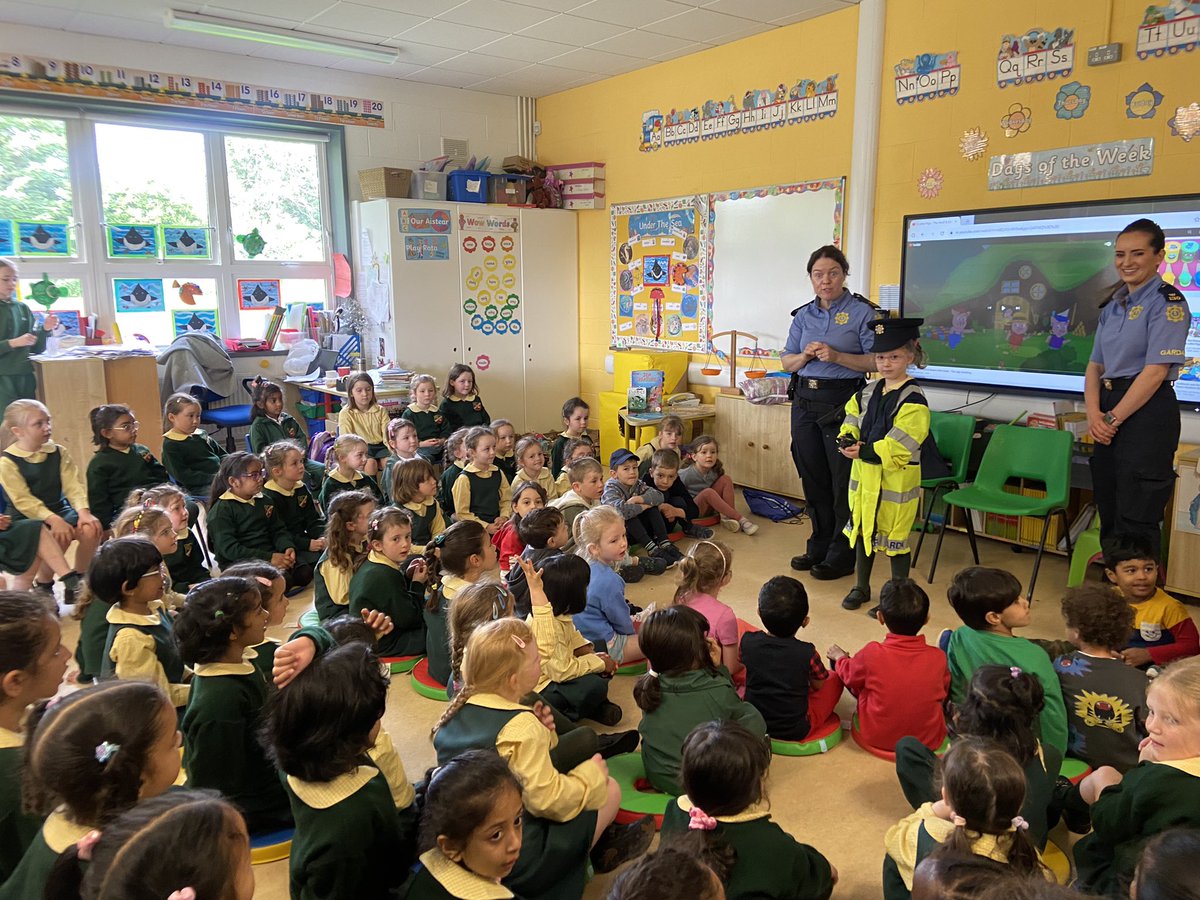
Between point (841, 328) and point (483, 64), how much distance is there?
3.86 meters

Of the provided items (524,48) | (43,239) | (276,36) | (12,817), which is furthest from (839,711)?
(43,239)

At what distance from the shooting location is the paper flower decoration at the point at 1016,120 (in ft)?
14.2

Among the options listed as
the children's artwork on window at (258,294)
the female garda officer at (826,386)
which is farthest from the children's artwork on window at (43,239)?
the female garda officer at (826,386)

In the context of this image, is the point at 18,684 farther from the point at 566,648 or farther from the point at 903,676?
the point at 903,676

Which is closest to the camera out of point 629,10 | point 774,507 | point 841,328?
point 841,328

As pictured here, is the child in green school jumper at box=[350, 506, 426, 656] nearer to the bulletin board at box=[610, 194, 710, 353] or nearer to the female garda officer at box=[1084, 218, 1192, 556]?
the female garda officer at box=[1084, 218, 1192, 556]

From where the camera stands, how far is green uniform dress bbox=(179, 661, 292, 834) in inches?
77.7

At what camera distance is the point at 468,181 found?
6766 mm

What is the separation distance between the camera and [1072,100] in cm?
416

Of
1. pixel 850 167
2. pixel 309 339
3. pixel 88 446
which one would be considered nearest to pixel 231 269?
pixel 309 339

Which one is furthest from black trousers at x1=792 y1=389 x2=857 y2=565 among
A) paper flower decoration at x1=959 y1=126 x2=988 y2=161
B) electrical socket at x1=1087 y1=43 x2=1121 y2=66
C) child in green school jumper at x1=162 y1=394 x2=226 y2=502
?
child in green school jumper at x1=162 y1=394 x2=226 y2=502

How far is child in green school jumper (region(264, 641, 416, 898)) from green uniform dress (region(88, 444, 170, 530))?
9.35ft

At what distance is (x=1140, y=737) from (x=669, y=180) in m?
5.18

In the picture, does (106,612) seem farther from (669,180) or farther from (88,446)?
(669,180)
